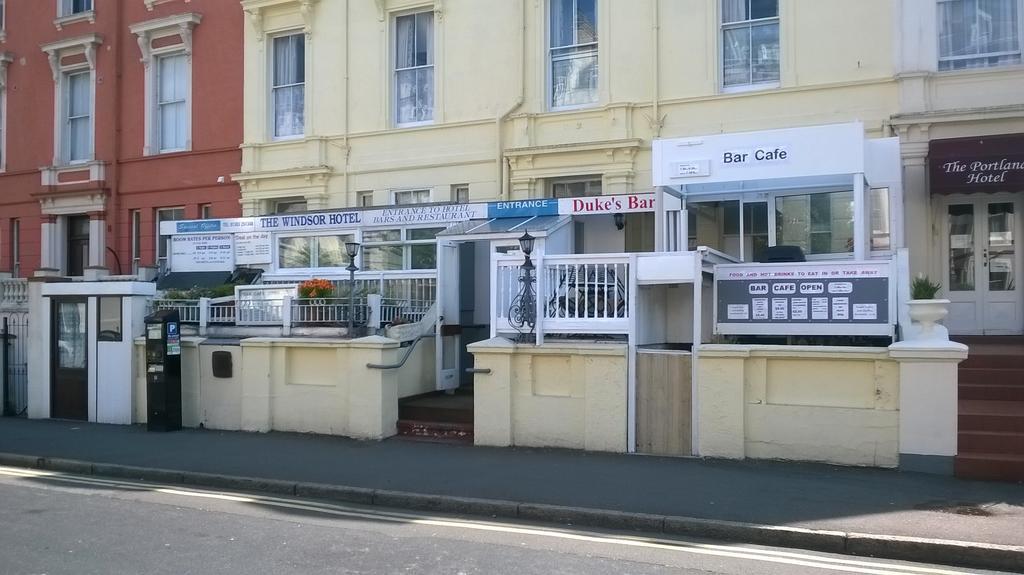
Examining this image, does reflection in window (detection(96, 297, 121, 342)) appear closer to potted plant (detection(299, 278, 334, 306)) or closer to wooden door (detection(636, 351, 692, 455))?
potted plant (detection(299, 278, 334, 306))

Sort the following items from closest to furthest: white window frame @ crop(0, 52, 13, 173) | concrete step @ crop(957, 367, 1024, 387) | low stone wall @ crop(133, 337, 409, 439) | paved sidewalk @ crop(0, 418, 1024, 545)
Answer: paved sidewalk @ crop(0, 418, 1024, 545) → concrete step @ crop(957, 367, 1024, 387) → low stone wall @ crop(133, 337, 409, 439) → white window frame @ crop(0, 52, 13, 173)

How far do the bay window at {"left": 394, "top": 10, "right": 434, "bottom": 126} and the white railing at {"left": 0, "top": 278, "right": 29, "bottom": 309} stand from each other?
8.20 meters

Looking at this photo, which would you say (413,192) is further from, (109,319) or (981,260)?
(981,260)

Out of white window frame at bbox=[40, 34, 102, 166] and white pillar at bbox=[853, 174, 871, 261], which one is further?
white window frame at bbox=[40, 34, 102, 166]

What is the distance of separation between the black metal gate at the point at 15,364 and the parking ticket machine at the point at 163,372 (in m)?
4.49

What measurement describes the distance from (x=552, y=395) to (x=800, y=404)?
311cm

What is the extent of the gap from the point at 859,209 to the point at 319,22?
39.6 ft

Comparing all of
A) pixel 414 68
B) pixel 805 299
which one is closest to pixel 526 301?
pixel 805 299

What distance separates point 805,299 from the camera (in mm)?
10922

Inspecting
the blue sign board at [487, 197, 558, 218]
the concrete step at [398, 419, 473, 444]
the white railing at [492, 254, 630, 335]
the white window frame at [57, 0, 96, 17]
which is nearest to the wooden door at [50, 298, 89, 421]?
the concrete step at [398, 419, 473, 444]

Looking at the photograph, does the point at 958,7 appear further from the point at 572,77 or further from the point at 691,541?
the point at 691,541

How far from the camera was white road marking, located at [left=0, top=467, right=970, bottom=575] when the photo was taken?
6961mm

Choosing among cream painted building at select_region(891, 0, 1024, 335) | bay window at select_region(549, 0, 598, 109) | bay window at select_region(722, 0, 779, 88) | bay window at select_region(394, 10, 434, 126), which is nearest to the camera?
cream painted building at select_region(891, 0, 1024, 335)

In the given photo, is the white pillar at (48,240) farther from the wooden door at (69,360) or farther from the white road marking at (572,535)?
the white road marking at (572,535)
